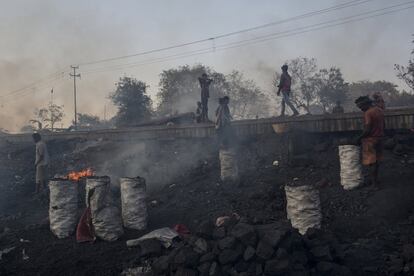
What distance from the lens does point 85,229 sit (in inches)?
315

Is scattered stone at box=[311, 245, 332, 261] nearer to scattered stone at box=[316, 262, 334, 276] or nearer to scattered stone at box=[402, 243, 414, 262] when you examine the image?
scattered stone at box=[316, 262, 334, 276]

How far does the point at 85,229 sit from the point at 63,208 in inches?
32.6

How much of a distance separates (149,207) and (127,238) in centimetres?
250

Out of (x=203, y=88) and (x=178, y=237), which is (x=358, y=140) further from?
(x=203, y=88)

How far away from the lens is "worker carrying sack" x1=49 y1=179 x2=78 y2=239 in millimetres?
8383

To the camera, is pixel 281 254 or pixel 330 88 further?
pixel 330 88

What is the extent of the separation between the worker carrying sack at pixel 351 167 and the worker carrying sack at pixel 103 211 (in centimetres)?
511

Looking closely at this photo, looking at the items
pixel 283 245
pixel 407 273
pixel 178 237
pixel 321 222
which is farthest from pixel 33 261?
pixel 407 273

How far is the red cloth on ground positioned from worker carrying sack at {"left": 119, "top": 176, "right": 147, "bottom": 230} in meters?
0.75

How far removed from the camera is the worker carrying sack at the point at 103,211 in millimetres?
7836

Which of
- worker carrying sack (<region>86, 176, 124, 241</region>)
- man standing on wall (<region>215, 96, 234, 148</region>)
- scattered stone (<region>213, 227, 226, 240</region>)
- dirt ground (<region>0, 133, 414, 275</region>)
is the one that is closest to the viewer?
scattered stone (<region>213, 227, 226, 240</region>)

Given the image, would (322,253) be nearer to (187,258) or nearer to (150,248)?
(187,258)

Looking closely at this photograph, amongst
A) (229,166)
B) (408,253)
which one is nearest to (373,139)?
(408,253)

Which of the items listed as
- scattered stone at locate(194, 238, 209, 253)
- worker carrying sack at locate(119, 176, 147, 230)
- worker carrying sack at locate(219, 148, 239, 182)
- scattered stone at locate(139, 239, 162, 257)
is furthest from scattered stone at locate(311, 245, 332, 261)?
worker carrying sack at locate(219, 148, 239, 182)
